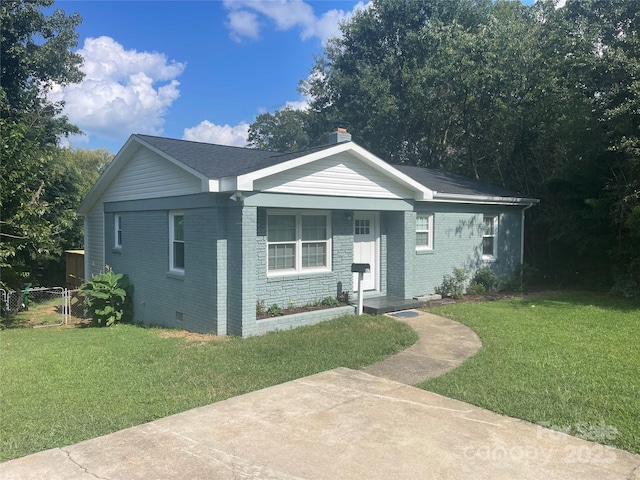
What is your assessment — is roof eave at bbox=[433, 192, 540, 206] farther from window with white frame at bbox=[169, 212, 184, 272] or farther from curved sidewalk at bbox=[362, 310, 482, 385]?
window with white frame at bbox=[169, 212, 184, 272]

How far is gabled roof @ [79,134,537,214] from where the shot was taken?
28.4 feet

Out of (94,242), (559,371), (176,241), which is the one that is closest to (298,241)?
(176,241)

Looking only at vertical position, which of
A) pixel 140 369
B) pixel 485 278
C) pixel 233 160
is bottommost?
pixel 140 369

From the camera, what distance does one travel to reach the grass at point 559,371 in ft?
15.6

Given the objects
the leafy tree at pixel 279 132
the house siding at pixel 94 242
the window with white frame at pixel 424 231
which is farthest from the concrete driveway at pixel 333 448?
the leafy tree at pixel 279 132

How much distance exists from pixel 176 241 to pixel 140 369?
473cm

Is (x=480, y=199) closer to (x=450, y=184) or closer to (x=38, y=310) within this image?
(x=450, y=184)

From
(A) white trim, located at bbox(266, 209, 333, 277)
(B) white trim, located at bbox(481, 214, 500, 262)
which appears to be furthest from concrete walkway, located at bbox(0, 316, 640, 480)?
(B) white trim, located at bbox(481, 214, 500, 262)

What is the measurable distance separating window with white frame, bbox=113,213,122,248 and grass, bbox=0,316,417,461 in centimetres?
447

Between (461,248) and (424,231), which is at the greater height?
(424,231)

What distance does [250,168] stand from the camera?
9.16 meters

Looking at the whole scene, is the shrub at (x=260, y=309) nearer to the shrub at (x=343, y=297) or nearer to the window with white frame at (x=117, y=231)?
the shrub at (x=343, y=297)

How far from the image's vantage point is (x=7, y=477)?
3566mm

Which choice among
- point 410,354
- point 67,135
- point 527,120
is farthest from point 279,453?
point 67,135
